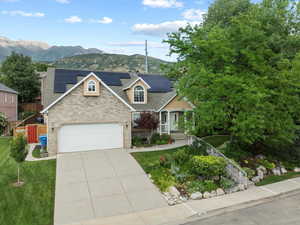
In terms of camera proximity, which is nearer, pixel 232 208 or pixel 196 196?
pixel 232 208

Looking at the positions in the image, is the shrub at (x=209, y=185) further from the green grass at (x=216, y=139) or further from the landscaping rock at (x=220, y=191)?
the green grass at (x=216, y=139)

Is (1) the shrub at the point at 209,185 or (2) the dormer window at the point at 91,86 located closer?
(1) the shrub at the point at 209,185

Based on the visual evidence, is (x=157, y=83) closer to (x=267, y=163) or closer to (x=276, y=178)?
(x=267, y=163)

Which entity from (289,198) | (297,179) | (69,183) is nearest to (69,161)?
(69,183)

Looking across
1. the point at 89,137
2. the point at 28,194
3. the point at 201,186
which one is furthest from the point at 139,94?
the point at 28,194

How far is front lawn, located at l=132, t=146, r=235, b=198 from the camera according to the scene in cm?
916

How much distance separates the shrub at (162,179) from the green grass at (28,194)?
4600mm

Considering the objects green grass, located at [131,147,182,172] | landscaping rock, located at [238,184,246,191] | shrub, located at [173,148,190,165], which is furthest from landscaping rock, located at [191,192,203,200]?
green grass, located at [131,147,182,172]

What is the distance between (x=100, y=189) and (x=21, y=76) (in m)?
33.2

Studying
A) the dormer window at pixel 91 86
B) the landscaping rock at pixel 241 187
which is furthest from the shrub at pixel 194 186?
the dormer window at pixel 91 86

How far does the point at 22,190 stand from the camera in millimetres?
8672

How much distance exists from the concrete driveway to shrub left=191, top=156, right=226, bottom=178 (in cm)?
240

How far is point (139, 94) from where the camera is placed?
65.6ft

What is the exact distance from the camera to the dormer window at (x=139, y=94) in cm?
1988
